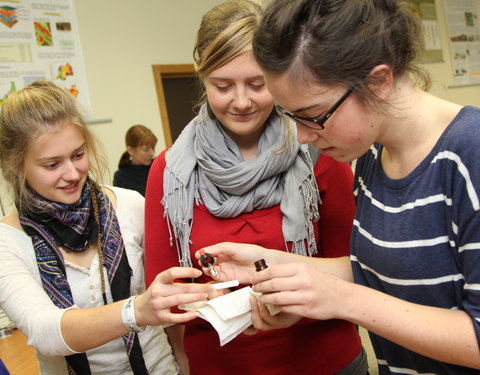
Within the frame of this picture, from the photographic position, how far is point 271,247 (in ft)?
3.95

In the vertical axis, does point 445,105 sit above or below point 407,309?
above

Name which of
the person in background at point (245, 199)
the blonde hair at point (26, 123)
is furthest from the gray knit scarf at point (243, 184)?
the blonde hair at point (26, 123)

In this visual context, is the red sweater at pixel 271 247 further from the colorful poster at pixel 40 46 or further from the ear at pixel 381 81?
the colorful poster at pixel 40 46

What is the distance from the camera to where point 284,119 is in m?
1.31

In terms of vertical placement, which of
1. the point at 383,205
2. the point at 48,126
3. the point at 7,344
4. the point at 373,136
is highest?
the point at 48,126

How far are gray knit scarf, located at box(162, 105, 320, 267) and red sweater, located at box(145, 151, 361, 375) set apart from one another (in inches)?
1.3

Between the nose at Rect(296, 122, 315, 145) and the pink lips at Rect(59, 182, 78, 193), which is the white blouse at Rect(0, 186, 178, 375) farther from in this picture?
the nose at Rect(296, 122, 315, 145)

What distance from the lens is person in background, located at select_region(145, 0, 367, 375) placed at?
3.89 ft

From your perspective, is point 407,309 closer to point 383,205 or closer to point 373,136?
point 383,205

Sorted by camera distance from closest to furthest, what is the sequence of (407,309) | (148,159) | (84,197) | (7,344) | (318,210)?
(407,309) → (318,210) → (84,197) → (7,344) → (148,159)

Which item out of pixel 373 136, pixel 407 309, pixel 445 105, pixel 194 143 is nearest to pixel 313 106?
pixel 373 136

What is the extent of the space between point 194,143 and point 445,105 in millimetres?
741

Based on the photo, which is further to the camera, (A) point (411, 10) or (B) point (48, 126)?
(B) point (48, 126)

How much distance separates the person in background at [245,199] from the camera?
1185 mm
